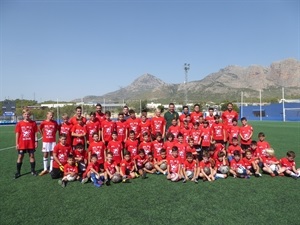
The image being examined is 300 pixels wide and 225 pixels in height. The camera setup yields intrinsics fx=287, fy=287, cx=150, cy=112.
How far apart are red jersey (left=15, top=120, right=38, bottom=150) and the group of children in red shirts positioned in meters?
0.34

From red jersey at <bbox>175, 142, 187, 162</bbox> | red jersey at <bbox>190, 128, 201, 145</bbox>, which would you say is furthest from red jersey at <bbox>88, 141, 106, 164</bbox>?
red jersey at <bbox>190, 128, 201, 145</bbox>

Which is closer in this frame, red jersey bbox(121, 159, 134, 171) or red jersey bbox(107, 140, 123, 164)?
red jersey bbox(121, 159, 134, 171)

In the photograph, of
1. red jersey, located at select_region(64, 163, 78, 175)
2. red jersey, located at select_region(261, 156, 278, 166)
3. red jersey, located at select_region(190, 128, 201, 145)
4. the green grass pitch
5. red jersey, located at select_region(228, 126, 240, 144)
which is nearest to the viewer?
the green grass pitch

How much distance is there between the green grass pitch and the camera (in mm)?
4531

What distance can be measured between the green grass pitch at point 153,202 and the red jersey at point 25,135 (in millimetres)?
970

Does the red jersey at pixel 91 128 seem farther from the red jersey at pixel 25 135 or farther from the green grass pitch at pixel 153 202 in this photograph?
the green grass pitch at pixel 153 202

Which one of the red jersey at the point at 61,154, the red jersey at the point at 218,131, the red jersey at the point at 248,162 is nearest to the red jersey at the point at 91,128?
the red jersey at the point at 61,154

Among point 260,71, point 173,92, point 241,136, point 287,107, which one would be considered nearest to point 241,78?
point 260,71

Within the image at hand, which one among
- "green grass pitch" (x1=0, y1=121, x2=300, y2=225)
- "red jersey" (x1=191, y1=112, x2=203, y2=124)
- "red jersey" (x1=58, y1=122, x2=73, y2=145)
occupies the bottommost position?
"green grass pitch" (x1=0, y1=121, x2=300, y2=225)

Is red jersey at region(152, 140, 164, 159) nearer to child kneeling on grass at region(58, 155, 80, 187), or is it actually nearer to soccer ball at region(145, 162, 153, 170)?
soccer ball at region(145, 162, 153, 170)

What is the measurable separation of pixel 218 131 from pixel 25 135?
558 centimetres

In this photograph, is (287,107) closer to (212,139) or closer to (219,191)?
(212,139)

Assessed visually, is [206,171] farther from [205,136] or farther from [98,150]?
[98,150]

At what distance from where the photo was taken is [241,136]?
870cm
